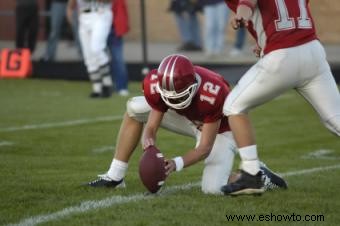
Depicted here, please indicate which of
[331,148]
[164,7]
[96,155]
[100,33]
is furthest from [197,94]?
[164,7]

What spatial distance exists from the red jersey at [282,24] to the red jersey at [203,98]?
1.30ft

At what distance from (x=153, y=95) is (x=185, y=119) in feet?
1.35

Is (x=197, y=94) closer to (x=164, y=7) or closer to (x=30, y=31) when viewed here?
(x=30, y=31)

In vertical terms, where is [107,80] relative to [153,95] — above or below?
below

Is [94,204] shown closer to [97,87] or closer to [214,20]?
[97,87]

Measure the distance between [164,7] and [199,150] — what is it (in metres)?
15.3

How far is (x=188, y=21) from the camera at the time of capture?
1875 centimetres

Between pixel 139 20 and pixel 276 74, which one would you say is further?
pixel 139 20

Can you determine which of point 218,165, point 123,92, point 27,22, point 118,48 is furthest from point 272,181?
point 27,22

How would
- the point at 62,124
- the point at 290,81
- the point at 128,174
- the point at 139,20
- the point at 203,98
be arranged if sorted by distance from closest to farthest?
the point at 290,81 → the point at 203,98 → the point at 128,174 → the point at 62,124 → the point at 139,20

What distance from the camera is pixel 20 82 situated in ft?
49.0

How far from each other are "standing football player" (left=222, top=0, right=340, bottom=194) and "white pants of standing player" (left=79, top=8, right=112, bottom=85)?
659 centimetres

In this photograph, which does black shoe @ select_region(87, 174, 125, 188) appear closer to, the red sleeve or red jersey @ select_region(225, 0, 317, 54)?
the red sleeve

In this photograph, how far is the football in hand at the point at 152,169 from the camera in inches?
232
